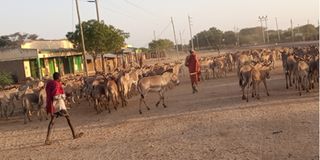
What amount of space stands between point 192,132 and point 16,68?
31.7 metres

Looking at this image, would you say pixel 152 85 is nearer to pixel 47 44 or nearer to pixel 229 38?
pixel 47 44

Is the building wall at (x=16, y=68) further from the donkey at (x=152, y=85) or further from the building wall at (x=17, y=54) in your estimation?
the donkey at (x=152, y=85)

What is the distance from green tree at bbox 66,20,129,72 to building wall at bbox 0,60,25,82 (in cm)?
510

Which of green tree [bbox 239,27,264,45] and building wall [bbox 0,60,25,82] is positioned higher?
green tree [bbox 239,27,264,45]

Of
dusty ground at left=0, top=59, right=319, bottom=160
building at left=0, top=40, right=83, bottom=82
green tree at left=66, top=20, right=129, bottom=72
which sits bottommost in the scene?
dusty ground at left=0, top=59, right=319, bottom=160

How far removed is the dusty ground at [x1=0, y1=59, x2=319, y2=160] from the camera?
961 cm

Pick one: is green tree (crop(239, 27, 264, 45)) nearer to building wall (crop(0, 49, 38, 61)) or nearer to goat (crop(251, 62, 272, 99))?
building wall (crop(0, 49, 38, 61))

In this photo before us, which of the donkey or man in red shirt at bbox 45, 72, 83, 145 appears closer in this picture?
man in red shirt at bbox 45, 72, 83, 145

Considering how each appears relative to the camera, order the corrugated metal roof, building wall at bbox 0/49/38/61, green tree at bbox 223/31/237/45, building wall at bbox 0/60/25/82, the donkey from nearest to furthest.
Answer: the donkey
building wall at bbox 0/49/38/61
building wall at bbox 0/60/25/82
the corrugated metal roof
green tree at bbox 223/31/237/45

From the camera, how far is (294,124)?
449 inches

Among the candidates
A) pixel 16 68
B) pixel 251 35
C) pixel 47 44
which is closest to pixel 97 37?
pixel 16 68

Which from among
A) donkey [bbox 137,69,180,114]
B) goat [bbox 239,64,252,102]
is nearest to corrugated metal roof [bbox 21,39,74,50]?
donkey [bbox 137,69,180,114]

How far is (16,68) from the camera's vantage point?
4025 centimetres

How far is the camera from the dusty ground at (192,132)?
9.61m
